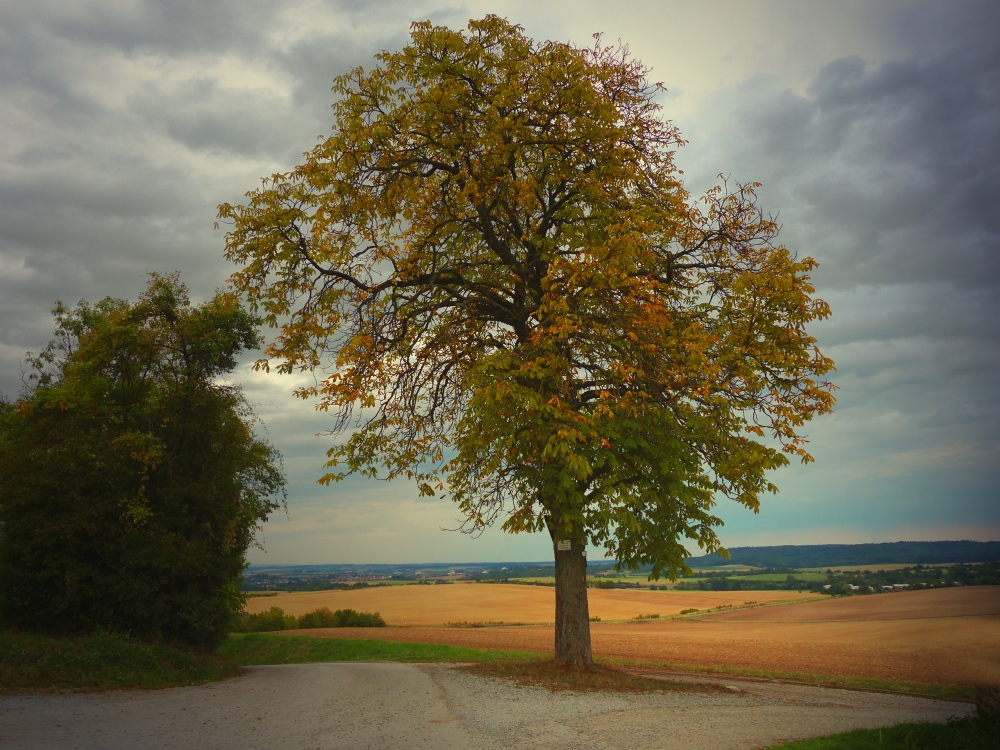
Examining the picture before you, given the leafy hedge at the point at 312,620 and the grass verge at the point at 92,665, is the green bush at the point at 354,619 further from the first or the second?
the grass verge at the point at 92,665

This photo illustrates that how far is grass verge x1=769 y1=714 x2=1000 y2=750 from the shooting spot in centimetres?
788

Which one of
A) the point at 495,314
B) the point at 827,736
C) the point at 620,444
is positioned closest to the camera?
the point at 827,736

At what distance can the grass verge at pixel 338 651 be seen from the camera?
23047 millimetres

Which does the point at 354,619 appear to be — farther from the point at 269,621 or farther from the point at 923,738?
the point at 923,738

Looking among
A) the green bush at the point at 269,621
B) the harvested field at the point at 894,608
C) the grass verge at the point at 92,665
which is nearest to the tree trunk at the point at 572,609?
the grass verge at the point at 92,665

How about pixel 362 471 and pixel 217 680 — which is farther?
pixel 217 680

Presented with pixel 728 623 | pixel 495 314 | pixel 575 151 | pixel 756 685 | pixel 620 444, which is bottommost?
pixel 728 623

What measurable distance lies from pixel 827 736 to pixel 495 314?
10749 millimetres

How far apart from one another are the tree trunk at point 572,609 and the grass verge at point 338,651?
6588 mm

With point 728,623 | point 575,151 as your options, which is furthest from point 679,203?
point 728,623

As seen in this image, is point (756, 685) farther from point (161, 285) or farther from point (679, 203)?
point (161, 285)

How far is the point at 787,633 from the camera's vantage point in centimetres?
3538

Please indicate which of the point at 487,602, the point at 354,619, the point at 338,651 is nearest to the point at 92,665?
the point at 338,651

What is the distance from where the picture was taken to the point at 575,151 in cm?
1586
